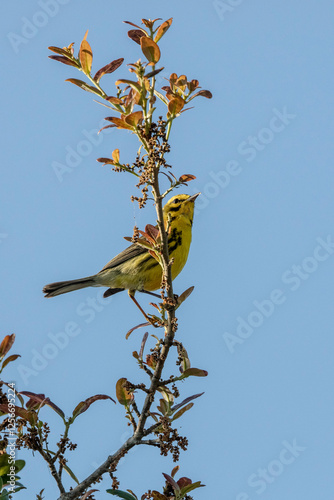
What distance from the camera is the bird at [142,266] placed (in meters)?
6.25

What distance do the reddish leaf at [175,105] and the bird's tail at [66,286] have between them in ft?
11.7

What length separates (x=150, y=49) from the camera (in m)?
2.81

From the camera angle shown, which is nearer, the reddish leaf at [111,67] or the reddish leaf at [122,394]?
the reddish leaf at [111,67]

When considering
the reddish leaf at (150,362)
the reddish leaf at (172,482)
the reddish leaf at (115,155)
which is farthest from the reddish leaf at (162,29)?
the reddish leaf at (172,482)

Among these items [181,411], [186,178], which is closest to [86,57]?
[186,178]

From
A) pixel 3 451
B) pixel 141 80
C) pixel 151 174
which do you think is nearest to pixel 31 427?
pixel 3 451

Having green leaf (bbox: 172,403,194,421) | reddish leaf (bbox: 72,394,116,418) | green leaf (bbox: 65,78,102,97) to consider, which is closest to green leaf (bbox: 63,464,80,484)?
reddish leaf (bbox: 72,394,116,418)

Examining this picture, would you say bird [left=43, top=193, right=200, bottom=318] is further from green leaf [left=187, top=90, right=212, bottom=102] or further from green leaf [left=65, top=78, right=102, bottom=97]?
green leaf [left=65, top=78, right=102, bottom=97]

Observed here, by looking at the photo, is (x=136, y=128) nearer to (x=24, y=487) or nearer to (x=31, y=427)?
(x=31, y=427)

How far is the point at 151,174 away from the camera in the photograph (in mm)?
2879

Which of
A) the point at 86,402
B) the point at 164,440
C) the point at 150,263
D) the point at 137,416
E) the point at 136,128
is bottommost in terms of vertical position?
the point at 164,440

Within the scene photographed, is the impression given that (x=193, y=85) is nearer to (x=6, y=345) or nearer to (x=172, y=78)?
(x=172, y=78)

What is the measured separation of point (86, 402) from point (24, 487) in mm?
505

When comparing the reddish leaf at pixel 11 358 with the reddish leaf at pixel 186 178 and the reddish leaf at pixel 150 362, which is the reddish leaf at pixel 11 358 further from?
the reddish leaf at pixel 186 178
